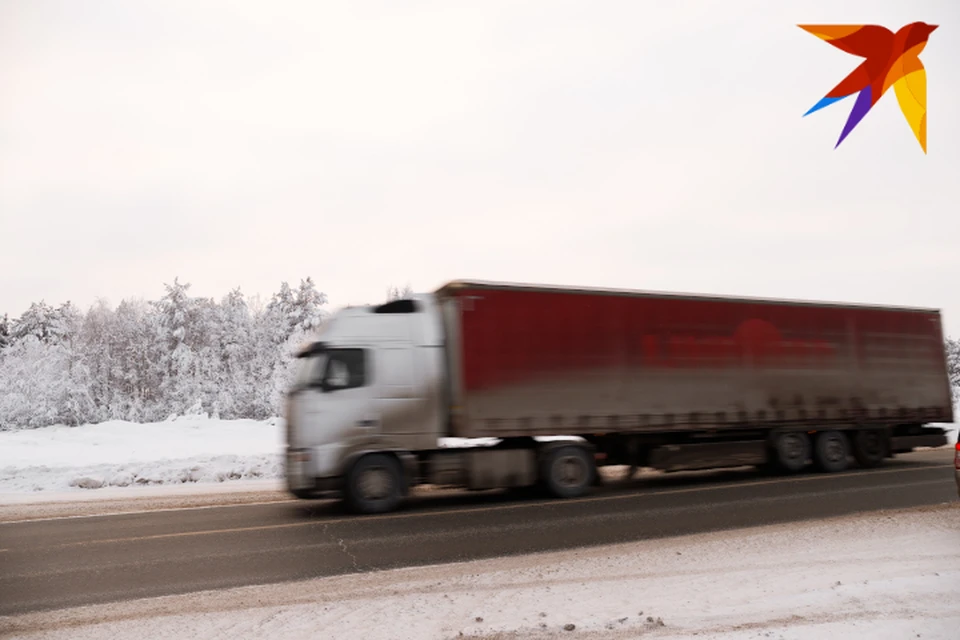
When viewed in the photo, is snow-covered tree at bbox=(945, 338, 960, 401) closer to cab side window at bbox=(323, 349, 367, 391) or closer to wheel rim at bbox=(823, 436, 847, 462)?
wheel rim at bbox=(823, 436, 847, 462)

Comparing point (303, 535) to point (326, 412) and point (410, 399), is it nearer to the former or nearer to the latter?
point (326, 412)

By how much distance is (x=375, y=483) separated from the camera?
38.4 feet

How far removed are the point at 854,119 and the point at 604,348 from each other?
8565 millimetres

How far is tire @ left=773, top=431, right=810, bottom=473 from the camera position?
15.7 metres

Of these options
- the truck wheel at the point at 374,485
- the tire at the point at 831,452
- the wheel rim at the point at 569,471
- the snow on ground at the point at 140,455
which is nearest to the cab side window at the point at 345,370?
the truck wheel at the point at 374,485

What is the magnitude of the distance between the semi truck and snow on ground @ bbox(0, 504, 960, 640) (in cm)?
430

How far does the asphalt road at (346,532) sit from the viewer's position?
7590mm

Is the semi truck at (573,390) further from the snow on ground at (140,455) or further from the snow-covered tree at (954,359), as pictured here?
the snow-covered tree at (954,359)

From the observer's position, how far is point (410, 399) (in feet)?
39.4

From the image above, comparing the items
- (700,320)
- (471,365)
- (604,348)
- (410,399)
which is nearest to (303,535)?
(410,399)

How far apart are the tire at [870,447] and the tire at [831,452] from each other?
486 millimetres

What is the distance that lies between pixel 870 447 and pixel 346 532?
510 inches

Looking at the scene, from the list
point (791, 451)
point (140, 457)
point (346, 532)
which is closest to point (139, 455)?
point (140, 457)

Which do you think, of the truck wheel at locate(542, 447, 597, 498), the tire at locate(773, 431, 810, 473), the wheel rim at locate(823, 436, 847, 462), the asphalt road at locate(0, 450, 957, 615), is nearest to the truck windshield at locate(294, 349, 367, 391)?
the asphalt road at locate(0, 450, 957, 615)
